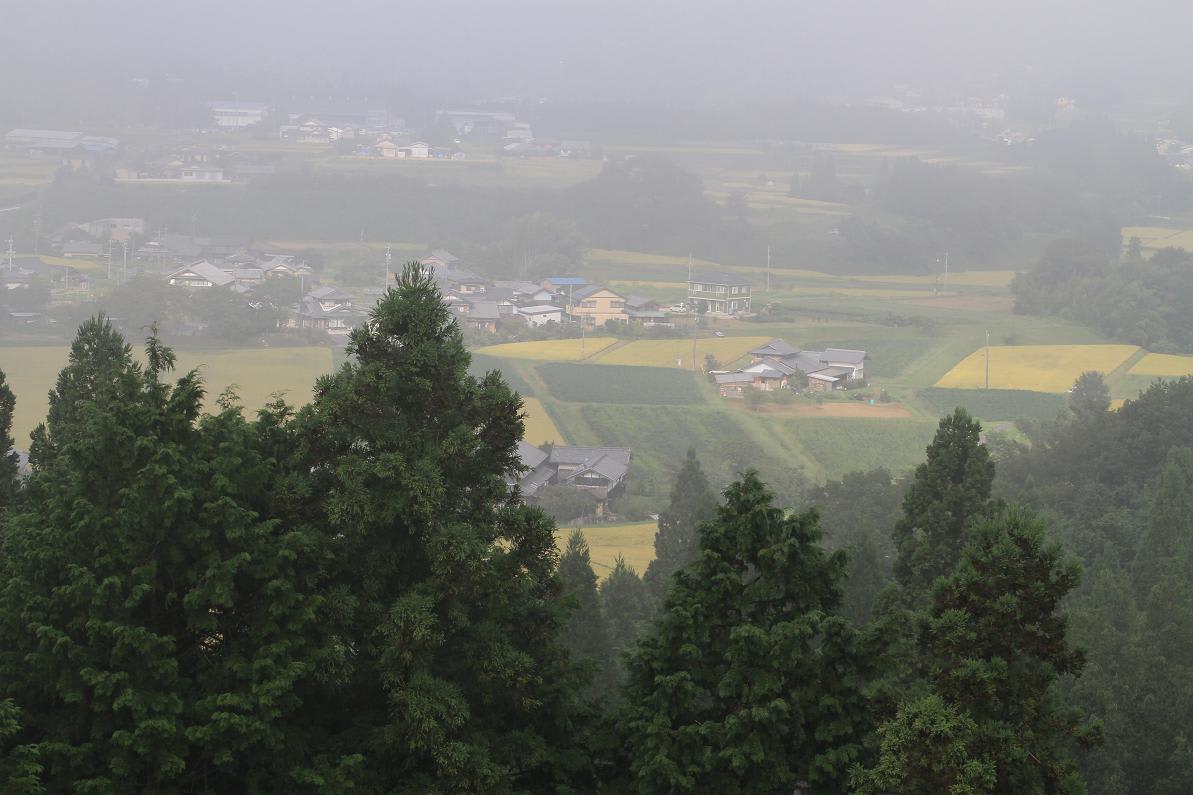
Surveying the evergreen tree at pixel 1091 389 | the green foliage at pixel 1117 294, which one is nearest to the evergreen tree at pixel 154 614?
the evergreen tree at pixel 1091 389

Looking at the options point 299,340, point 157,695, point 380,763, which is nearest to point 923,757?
point 380,763

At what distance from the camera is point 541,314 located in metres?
42.6

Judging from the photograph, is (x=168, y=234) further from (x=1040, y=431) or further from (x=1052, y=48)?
(x=1052, y=48)

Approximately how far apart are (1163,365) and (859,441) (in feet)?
37.2

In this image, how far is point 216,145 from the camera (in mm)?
63000

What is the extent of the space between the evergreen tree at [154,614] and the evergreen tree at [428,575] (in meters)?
0.31

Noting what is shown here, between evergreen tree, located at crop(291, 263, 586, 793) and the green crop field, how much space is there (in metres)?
24.5

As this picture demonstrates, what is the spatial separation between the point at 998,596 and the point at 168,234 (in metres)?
47.6

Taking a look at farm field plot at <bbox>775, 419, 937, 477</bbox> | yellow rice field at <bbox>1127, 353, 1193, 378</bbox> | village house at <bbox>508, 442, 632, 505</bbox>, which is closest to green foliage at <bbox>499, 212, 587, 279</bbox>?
yellow rice field at <bbox>1127, 353, 1193, 378</bbox>

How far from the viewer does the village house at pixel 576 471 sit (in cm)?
2611

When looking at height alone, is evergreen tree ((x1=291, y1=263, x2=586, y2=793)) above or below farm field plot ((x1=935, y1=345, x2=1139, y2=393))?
above

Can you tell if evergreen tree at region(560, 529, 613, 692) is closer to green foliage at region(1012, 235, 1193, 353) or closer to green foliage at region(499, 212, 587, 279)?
green foliage at region(1012, 235, 1193, 353)

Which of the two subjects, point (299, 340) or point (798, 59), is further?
point (798, 59)

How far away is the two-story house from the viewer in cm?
4372
